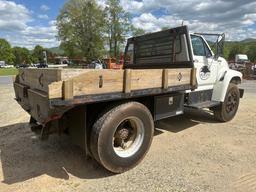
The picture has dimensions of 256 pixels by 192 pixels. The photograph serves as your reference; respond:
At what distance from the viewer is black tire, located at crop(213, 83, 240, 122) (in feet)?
21.8

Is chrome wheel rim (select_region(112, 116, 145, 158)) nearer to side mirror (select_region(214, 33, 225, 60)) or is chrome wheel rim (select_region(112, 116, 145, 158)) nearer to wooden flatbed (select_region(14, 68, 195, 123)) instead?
wooden flatbed (select_region(14, 68, 195, 123))

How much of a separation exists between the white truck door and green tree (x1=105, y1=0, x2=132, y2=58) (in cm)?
3636

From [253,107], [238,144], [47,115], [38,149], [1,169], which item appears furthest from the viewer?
[253,107]

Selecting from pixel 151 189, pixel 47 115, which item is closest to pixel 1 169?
pixel 47 115

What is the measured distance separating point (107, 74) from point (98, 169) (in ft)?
4.99

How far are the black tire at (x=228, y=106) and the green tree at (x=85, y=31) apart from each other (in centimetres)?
3552

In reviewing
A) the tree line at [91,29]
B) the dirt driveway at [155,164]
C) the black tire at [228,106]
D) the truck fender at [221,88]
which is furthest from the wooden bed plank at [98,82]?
the tree line at [91,29]

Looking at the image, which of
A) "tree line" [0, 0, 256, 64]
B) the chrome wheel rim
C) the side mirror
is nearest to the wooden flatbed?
the chrome wheel rim

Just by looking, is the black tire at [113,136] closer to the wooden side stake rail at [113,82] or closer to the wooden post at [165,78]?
the wooden side stake rail at [113,82]

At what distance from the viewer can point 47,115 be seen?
3.35 meters

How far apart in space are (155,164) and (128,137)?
1.96 ft

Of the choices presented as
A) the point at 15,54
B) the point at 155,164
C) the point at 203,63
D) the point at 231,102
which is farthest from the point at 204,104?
the point at 15,54

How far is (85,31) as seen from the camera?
138ft

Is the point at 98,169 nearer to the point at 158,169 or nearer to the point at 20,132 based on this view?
the point at 158,169
